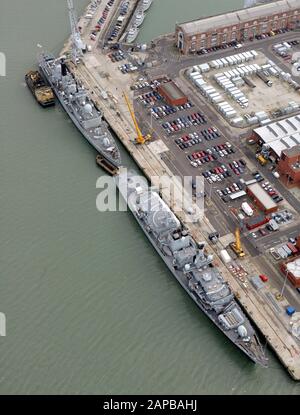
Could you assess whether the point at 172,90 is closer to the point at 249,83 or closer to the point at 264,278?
the point at 249,83

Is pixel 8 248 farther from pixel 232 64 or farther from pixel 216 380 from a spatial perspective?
pixel 232 64

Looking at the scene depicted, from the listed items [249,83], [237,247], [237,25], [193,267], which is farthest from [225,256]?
[237,25]

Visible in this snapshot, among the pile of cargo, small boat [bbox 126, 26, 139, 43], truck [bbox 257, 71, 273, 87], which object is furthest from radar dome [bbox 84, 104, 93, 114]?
the pile of cargo

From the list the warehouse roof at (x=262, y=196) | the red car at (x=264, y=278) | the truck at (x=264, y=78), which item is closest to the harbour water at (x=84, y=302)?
the red car at (x=264, y=278)

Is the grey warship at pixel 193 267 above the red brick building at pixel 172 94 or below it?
below

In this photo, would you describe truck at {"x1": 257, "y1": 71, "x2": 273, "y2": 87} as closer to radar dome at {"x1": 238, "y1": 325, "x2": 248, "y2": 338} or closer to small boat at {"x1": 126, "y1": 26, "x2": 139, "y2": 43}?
small boat at {"x1": 126, "y1": 26, "x2": 139, "y2": 43}

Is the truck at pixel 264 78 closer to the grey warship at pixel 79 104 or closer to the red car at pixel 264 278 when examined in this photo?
the grey warship at pixel 79 104
